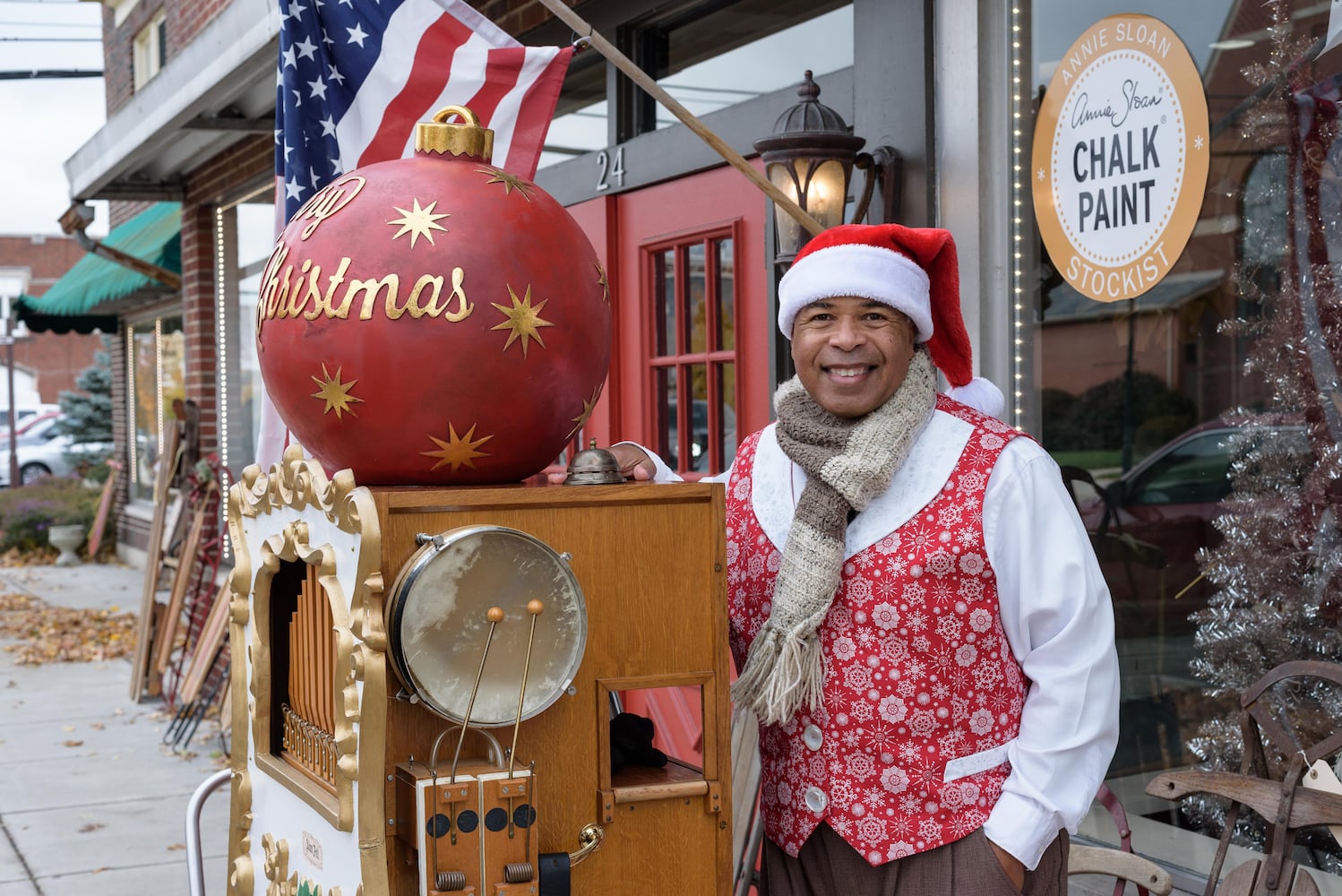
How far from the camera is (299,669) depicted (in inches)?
85.0

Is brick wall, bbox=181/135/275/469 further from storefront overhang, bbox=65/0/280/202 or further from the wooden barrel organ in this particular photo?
the wooden barrel organ

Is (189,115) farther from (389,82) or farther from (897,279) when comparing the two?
(897,279)

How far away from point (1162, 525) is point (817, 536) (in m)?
1.79

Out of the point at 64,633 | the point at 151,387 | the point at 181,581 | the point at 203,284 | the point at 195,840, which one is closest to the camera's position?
the point at 195,840

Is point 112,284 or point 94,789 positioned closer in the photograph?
point 94,789

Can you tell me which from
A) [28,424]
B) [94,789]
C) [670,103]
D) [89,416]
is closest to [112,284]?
[94,789]

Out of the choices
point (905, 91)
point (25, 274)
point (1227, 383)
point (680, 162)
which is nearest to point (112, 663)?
point (680, 162)

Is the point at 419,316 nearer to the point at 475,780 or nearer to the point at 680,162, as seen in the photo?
the point at 475,780

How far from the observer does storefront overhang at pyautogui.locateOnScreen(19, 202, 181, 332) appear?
1060 centimetres

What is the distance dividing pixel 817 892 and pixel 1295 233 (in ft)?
6.31

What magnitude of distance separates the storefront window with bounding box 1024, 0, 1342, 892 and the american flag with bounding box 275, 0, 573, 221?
4.51 feet

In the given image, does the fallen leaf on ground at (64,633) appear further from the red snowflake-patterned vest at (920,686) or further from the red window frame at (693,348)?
the red snowflake-patterned vest at (920,686)

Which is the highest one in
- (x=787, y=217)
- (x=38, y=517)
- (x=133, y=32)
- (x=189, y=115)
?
(x=133, y=32)

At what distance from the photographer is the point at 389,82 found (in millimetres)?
3520
